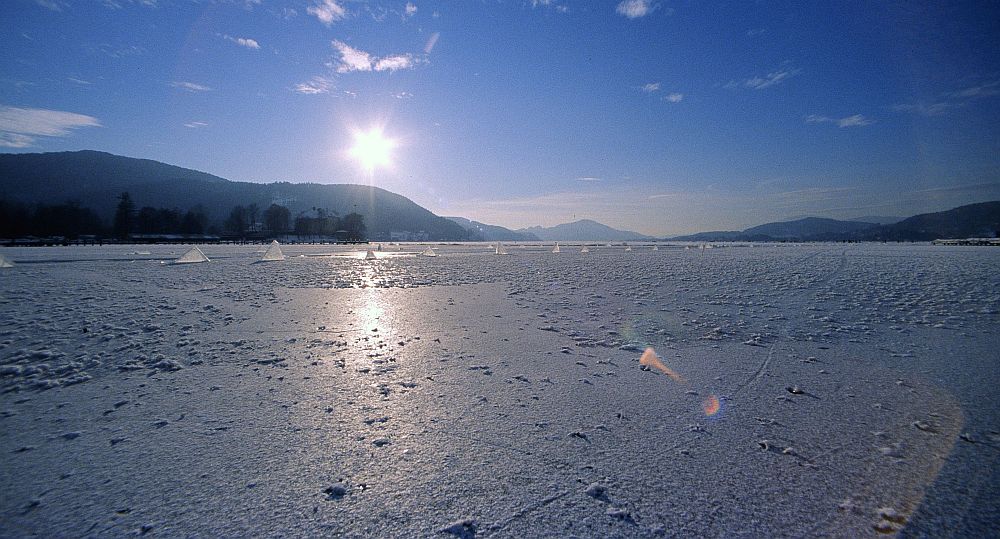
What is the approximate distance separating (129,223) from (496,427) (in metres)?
136

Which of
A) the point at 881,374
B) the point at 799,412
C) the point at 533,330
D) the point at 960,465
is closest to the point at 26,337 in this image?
the point at 533,330

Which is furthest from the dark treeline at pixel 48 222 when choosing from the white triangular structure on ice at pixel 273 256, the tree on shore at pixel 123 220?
the white triangular structure on ice at pixel 273 256

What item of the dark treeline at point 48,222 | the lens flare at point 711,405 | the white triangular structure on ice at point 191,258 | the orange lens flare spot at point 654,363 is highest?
the dark treeline at point 48,222

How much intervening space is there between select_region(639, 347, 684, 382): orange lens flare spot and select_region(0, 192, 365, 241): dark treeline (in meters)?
126

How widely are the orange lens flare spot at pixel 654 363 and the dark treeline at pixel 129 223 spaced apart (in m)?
126

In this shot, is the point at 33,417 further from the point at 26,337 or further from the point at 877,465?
the point at 877,465

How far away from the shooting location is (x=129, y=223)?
9956 cm

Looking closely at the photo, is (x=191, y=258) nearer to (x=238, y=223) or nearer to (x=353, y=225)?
(x=238, y=223)

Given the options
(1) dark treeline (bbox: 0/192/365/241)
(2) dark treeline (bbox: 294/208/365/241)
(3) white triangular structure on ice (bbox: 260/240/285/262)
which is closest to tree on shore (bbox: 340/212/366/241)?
(2) dark treeline (bbox: 294/208/365/241)

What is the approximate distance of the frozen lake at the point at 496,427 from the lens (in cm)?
229

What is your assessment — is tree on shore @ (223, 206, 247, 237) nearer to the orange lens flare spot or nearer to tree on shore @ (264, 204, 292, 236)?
tree on shore @ (264, 204, 292, 236)

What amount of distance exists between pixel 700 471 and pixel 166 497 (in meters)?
3.53

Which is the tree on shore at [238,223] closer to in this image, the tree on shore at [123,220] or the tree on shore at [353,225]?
the tree on shore at [123,220]

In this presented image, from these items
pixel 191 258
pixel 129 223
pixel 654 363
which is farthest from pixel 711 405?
pixel 129 223
